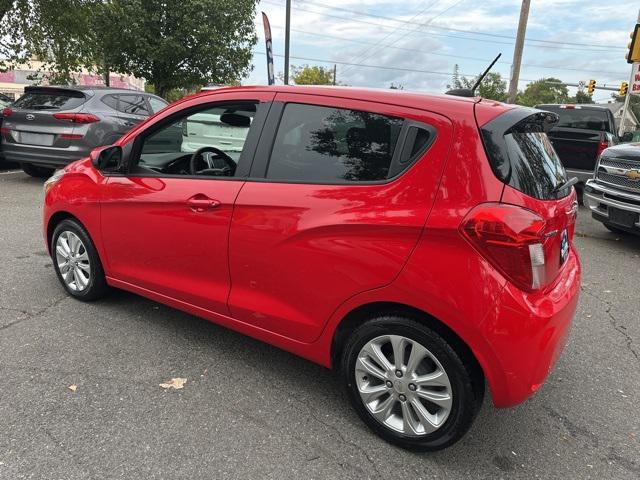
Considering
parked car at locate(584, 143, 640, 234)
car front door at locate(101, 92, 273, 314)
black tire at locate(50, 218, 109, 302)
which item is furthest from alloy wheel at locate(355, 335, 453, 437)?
parked car at locate(584, 143, 640, 234)

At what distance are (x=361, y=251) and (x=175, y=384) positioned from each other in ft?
4.55

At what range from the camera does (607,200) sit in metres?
6.54

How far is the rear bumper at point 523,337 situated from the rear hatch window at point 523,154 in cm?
46

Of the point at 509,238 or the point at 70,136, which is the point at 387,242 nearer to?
the point at 509,238

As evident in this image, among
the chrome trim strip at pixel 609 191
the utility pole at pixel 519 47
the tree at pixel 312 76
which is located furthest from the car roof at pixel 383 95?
the tree at pixel 312 76

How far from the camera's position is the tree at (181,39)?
19359mm

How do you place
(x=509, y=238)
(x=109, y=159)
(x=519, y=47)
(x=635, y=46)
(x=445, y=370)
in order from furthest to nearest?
(x=519, y=47)
(x=635, y=46)
(x=109, y=159)
(x=445, y=370)
(x=509, y=238)

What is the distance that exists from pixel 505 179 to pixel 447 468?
1337mm

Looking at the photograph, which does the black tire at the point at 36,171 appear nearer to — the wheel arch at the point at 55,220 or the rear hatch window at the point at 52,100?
the rear hatch window at the point at 52,100

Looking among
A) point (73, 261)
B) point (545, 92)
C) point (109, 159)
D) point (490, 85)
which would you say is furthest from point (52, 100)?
point (545, 92)

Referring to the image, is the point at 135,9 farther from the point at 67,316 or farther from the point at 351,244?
the point at 351,244

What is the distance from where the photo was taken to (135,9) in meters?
18.9

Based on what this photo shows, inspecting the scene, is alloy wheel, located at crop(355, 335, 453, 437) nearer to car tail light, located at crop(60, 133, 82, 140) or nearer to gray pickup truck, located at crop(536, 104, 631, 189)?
car tail light, located at crop(60, 133, 82, 140)

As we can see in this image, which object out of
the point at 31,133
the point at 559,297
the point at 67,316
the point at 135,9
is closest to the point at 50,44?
the point at 135,9
